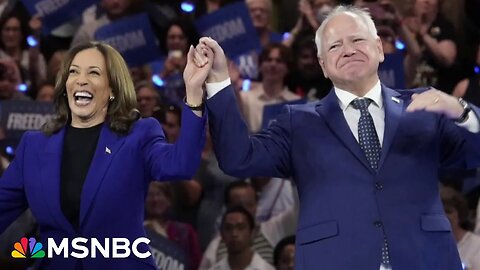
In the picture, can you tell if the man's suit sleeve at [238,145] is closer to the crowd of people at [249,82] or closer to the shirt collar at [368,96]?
the shirt collar at [368,96]

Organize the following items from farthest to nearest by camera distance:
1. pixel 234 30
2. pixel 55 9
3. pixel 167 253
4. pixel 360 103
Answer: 1. pixel 55 9
2. pixel 234 30
3. pixel 167 253
4. pixel 360 103

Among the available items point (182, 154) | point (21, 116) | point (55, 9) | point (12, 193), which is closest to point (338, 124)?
point (182, 154)

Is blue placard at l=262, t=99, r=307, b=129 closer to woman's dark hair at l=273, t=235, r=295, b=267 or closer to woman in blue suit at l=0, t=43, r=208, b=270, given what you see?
woman's dark hair at l=273, t=235, r=295, b=267

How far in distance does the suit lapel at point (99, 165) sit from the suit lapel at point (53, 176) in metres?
0.05

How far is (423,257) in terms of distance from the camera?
182cm

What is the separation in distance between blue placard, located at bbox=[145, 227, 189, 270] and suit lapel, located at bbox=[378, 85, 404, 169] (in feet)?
5.20

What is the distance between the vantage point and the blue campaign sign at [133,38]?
3781mm

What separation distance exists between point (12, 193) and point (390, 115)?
83 centimetres

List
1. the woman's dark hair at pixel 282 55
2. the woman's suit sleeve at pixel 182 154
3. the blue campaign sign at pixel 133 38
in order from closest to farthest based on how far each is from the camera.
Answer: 1. the woman's suit sleeve at pixel 182 154
2. the woman's dark hair at pixel 282 55
3. the blue campaign sign at pixel 133 38

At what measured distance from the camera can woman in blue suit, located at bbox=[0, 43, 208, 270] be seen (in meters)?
1.85

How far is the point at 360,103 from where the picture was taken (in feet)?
6.30

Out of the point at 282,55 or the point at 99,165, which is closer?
the point at 99,165

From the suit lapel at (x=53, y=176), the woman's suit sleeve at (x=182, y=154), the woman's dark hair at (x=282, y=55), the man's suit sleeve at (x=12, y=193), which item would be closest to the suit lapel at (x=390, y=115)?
the woman's suit sleeve at (x=182, y=154)

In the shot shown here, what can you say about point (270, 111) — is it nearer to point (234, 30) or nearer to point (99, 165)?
point (234, 30)
